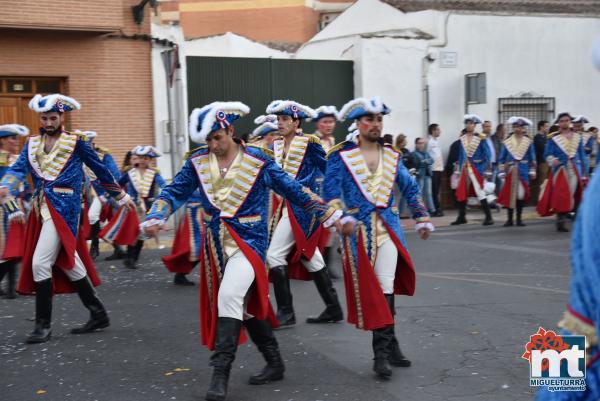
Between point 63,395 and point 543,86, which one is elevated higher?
point 543,86

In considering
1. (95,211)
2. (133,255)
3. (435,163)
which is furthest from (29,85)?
(435,163)

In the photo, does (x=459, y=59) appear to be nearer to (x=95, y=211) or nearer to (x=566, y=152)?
(x=566, y=152)

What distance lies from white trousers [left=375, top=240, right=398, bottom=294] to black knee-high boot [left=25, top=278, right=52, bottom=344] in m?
2.84

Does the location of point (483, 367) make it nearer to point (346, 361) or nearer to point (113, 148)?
point (346, 361)

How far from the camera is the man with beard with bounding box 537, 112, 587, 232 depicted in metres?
14.0

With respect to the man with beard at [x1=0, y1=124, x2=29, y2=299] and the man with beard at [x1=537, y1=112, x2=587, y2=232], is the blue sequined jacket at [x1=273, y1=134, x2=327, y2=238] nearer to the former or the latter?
the man with beard at [x1=0, y1=124, x2=29, y2=299]

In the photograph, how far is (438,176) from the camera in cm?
1836

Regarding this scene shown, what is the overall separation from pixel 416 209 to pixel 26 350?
10.8ft

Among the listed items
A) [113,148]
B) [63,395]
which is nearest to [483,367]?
[63,395]

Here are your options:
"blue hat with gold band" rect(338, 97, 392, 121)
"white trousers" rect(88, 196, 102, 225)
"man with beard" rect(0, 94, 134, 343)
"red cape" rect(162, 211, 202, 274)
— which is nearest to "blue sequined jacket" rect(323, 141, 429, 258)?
"blue hat with gold band" rect(338, 97, 392, 121)

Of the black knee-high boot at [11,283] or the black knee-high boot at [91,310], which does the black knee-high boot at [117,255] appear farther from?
the black knee-high boot at [91,310]

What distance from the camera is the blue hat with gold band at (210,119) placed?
5.46 metres

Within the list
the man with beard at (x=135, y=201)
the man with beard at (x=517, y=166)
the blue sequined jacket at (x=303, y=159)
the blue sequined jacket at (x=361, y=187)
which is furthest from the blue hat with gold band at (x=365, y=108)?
the man with beard at (x=517, y=166)

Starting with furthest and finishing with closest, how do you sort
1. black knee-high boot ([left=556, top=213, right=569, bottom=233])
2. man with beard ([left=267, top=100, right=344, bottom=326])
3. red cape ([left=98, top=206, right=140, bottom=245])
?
black knee-high boot ([left=556, top=213, right=569, bottom=233]), red cape ([left=98, top=206, right=140, bottom=245]), man with beard ([left=267, top=100, right=344, bottom=326])
